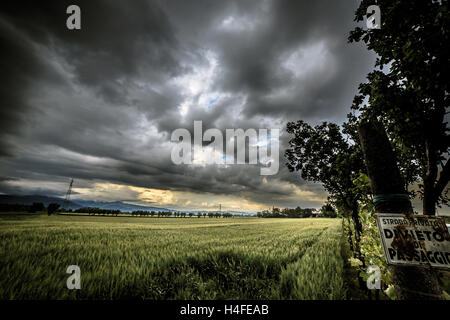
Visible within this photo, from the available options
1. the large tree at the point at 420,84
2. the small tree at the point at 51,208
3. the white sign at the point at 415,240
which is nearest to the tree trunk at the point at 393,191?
the white sign at the point at 415,240

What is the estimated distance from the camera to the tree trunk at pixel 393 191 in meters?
1.55

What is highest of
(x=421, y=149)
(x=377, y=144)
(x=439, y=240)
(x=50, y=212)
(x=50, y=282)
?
(x=421, y=149)

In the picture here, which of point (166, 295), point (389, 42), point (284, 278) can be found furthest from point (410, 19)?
point (166, 295)

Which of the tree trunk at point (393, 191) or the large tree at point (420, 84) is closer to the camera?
the tree trunk at point (393, 191)

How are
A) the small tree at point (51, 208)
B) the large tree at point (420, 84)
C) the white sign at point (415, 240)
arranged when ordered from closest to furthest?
the white sign at point (415, 240) < the large tree at point (420, 84) < the small tree at point (51, 208)

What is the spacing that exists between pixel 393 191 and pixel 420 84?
1.67 metres

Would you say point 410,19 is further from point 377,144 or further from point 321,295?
point 321,295

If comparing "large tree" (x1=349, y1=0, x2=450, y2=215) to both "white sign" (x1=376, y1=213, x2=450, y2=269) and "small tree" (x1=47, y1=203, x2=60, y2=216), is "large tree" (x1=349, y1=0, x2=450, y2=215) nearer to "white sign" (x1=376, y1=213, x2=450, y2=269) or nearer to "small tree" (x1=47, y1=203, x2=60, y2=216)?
"white sign" (x1=376, y1=213, x2=450, y2=269)

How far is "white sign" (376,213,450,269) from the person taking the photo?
1520mm

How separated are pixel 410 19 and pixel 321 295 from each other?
15.2 ft

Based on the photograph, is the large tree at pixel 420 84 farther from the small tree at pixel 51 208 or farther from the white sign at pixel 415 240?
the small tree at pixel 51 208

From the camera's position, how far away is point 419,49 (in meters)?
2.15

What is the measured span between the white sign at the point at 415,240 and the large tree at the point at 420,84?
3.37 ft

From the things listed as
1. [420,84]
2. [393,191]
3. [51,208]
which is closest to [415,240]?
[393,191]
